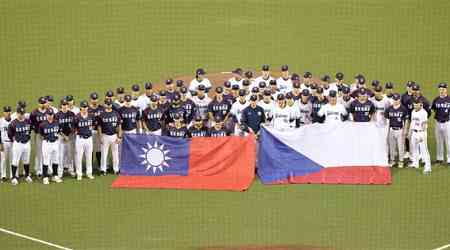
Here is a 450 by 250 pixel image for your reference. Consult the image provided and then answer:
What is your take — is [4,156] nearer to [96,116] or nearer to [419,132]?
[96,116]

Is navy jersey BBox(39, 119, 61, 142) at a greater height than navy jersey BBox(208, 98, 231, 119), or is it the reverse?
navy jersey BBox(208, 98, 231, 119)

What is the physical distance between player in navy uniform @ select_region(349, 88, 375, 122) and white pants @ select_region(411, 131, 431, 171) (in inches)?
32.7

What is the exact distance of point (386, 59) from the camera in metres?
25.8

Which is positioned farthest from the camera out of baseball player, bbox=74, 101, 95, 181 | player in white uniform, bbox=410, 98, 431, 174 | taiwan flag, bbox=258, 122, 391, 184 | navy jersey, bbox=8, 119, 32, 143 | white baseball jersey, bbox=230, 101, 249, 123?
white baseball jersey, bbox=230, 101, 249, 123

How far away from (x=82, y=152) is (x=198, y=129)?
203 centimetres

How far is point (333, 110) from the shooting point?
19047 mm

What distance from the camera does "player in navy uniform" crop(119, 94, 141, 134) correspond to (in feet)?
63.1

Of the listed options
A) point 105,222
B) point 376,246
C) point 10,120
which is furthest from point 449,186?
point 10,120

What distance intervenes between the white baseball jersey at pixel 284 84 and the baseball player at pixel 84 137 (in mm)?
3694

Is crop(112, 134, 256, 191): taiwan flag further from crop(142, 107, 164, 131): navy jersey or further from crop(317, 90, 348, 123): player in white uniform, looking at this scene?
crop(317, 90, 348, 123): player in white uniform

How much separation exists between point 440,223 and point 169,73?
33.2ft

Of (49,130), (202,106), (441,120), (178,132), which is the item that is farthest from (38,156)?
(441,120)

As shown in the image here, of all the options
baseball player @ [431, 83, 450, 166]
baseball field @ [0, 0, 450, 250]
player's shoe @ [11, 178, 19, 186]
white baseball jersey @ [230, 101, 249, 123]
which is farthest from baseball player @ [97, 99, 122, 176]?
baseball player @ [431, 83, 450, 166]

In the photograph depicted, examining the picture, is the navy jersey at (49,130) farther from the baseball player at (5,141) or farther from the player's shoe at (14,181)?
the player's shoe at (14,181)
